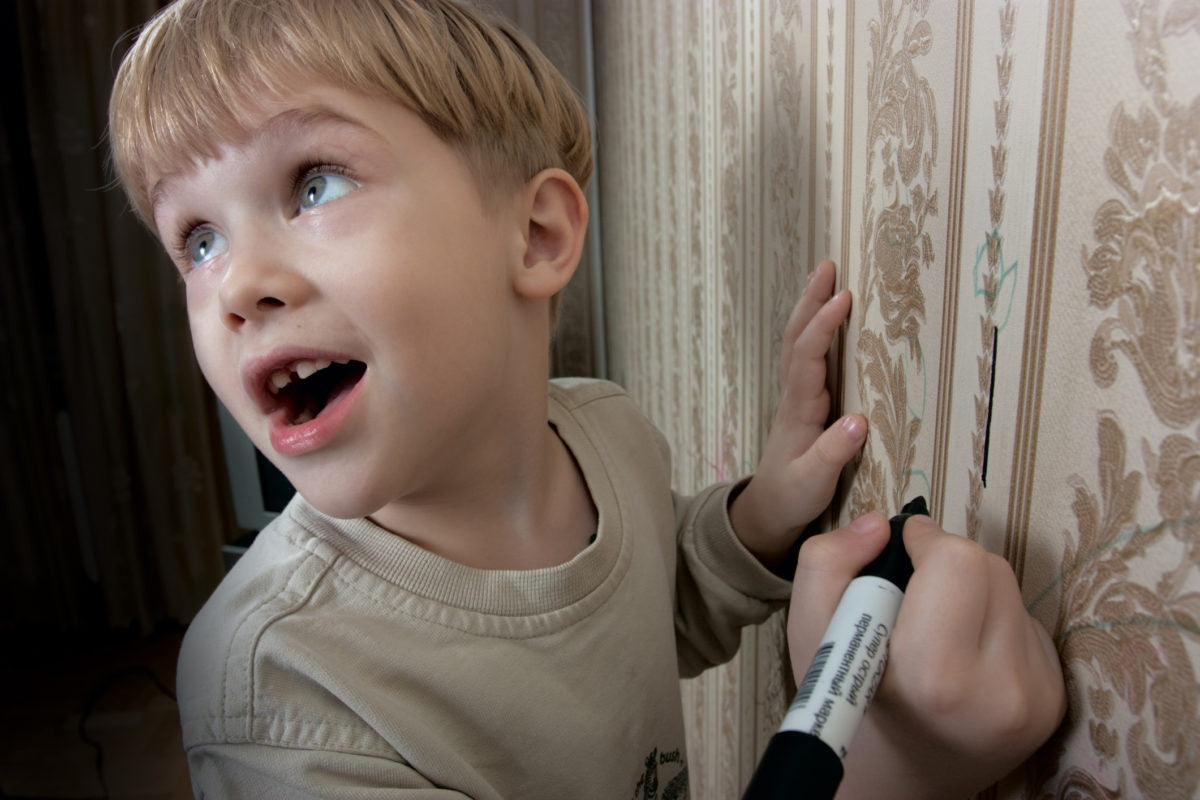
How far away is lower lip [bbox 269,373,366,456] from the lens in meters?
0.47

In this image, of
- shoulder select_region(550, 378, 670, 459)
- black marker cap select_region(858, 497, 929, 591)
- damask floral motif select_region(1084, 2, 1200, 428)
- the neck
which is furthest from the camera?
shoulder select_region(550, 378, 670, 459)

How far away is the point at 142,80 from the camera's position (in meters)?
0.54

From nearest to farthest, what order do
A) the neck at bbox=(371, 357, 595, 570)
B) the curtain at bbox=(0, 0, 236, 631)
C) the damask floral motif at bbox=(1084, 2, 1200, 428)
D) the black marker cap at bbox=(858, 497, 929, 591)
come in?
the damask floral motif at bbox=(1084, 2, 1200, 428)
the black marker cap at bbox=(858, 497, 929, 591)
the neck at bbox=(371, 357, 595, 570)
the curtain at bbox=(0, 0, 236, 631)

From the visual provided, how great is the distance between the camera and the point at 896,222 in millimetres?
439

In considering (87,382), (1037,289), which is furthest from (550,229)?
(87,382)

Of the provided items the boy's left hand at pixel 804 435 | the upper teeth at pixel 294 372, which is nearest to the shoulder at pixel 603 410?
the boy's left hand at pixel 804 435

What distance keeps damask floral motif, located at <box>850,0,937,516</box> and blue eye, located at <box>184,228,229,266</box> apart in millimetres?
467

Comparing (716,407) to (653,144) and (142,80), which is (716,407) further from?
(142,80)

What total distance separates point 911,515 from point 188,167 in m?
0.54

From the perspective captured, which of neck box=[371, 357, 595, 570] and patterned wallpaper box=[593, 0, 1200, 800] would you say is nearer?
patterned wallpaper box=[593, 0, 1200, 800]

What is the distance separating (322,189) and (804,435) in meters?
0.43

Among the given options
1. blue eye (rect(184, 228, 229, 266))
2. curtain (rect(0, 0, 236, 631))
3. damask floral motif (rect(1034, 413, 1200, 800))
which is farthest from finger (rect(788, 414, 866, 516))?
curtain (rect(0, 0, 236, 631))

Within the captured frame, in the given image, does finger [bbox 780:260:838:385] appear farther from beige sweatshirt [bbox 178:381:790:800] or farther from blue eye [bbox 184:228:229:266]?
blue eye [bbox 184:228:229:266]

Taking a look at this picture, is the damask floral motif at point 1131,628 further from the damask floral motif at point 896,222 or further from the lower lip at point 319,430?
the lower lip at point 319,430
